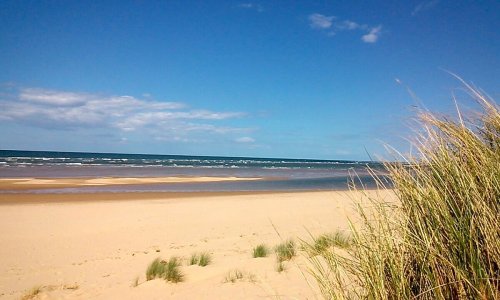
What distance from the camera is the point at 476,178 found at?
2354mm

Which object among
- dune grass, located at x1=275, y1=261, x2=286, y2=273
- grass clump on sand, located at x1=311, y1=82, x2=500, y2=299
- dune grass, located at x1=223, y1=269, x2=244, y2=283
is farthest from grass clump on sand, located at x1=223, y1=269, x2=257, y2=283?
grass clump on sand, located at x1=311, y1=82, x2=500, y2=299

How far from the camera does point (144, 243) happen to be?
832cm

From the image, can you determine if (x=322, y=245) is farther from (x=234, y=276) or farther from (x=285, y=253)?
(x=285, y=253)

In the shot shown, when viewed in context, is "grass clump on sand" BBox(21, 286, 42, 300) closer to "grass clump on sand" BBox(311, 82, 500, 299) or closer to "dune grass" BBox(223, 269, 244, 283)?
"dune grass" BBox(223, 269, 244, 283)

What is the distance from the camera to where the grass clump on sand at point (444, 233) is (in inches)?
78.1

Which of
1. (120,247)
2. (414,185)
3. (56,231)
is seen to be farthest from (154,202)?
(414,185)

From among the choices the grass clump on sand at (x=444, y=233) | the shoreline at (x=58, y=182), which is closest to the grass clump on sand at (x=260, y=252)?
the grass clump on sand at (x=444, y=233)

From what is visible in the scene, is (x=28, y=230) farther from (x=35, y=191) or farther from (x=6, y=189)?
(x=6, y=189)

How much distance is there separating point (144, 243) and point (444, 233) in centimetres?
736

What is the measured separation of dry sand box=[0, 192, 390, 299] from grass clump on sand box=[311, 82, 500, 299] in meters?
0.43

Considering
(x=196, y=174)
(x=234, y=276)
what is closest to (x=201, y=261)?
(x=234, y=276)

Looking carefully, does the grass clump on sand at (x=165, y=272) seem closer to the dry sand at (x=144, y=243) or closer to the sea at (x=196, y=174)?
the dry sand at (x=144, y=243)

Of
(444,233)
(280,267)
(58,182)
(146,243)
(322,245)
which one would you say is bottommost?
(146,243)

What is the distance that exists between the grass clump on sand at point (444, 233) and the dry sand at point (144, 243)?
0.43 meters
